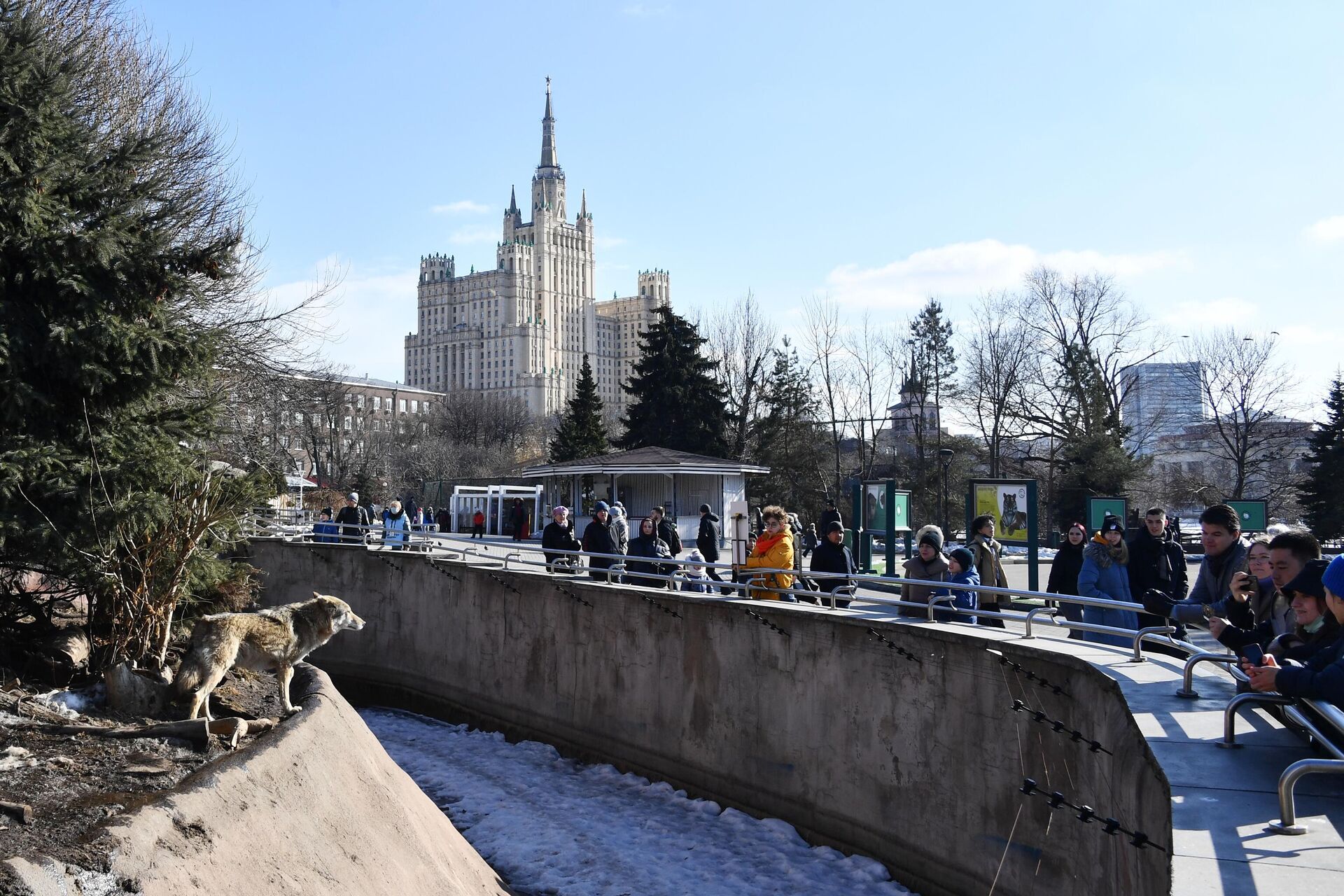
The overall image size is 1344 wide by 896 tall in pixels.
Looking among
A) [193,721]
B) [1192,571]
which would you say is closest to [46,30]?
[193,721]

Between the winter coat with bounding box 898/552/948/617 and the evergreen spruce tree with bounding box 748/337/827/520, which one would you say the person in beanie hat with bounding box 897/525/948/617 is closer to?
the winter coat with bounding box 898/552/948/617

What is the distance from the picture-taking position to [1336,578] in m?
4.86

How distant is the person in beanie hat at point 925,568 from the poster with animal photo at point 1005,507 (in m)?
7.01

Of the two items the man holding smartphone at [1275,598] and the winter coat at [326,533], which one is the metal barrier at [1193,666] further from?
the winter coat at [326,533]

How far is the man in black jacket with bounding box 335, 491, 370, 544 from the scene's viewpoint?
23.0m

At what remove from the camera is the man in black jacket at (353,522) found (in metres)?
23.0

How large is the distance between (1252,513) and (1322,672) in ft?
82.5

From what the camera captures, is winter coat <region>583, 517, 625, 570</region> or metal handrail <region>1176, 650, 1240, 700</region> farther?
winter coat <region>583, 517, 625, 570</region>

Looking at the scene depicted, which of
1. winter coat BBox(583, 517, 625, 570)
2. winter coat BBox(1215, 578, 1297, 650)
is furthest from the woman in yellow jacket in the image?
winter coat BBox(1215, 578, 1297, 650)

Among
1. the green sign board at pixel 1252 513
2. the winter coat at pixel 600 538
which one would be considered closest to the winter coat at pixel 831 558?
the winter coat at pixel 600 538

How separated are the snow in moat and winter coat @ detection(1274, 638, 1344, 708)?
20.9 ft

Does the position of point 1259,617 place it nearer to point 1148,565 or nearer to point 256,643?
point 1148,565

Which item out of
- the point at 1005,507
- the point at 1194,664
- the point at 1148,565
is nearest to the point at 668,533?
the point at 1005,507

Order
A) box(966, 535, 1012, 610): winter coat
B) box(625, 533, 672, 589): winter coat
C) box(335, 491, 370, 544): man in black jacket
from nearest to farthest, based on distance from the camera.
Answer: box(966, 535, 1012, 610): winter coat, box(625, 533, 672, 589): winter coat, box(335, 491, 370, 544): man in black jacket
